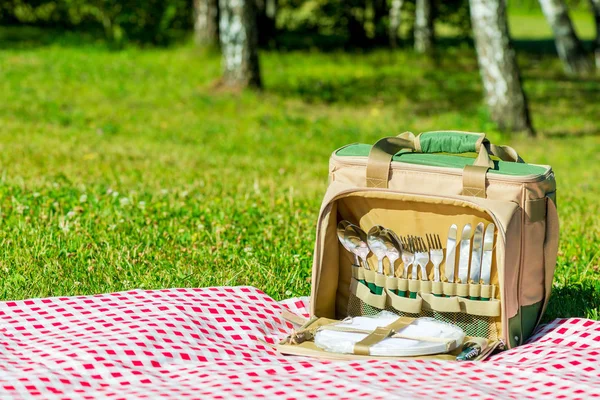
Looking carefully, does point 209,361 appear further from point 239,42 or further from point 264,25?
point 264,25

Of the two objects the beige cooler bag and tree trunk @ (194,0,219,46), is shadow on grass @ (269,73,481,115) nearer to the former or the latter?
tree trunk @ (194,0,219,46)

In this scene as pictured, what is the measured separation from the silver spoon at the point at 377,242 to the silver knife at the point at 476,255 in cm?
39

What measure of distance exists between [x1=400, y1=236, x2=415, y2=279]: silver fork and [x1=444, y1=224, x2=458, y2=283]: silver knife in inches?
6.1

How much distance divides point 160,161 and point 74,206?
2372 millimetres

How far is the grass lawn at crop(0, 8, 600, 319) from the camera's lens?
4.70 metres

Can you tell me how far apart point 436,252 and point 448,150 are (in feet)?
1.55

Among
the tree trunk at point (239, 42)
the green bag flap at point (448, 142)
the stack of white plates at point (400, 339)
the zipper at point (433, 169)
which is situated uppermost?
the tree trunk at point (239, 42)

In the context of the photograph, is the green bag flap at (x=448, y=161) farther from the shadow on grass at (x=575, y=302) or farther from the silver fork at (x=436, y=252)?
the shadow on grass at (x=575, y=302)

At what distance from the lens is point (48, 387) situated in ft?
9.93

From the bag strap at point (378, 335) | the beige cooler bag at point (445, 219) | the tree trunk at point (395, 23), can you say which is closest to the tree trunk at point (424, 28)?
the tree trunk at point (395, 23)

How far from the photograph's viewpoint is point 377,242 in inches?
151

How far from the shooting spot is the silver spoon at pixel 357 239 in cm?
389

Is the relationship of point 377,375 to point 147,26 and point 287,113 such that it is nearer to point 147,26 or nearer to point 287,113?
point 287,113

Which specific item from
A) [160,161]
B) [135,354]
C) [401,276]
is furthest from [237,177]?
[135,354]
